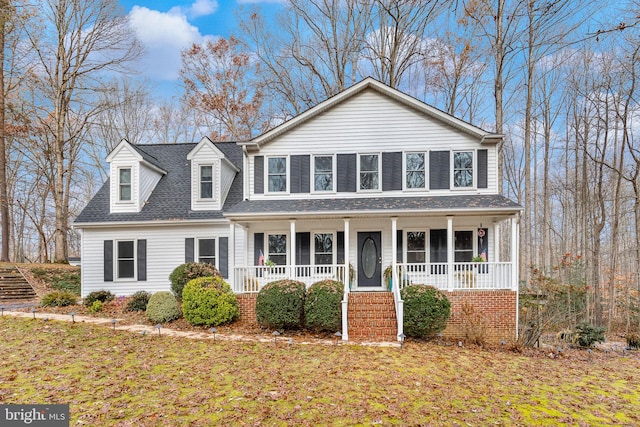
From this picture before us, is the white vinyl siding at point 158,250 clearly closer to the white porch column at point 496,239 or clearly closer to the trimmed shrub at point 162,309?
the trimmed shrub at point 162,309

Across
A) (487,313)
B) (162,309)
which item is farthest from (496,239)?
(162,309)

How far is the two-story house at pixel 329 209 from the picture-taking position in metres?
12.3

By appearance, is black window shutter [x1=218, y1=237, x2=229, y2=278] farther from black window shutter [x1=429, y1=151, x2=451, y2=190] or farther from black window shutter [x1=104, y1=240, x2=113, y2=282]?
black window shutter [x1=429, y1=151, x2=451, y2=190]

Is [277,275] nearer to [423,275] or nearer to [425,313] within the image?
[423,275]

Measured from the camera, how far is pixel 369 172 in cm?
1354

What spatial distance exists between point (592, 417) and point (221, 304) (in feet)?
29.9

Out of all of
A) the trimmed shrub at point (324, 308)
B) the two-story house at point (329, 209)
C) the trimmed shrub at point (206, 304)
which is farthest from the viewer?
the two-story house at point (329, 209)

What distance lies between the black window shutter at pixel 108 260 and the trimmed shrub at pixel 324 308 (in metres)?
8.83

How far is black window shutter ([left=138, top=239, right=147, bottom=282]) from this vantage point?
14297mm

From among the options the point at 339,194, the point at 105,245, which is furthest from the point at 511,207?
the point at 105,245

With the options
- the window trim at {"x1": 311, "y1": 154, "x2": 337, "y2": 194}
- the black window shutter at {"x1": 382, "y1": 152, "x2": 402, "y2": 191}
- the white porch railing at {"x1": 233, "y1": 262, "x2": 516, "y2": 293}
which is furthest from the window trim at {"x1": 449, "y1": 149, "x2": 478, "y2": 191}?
the window trim at {"x1": 311, "y1": 154, "x2": 337, "y2": 194}

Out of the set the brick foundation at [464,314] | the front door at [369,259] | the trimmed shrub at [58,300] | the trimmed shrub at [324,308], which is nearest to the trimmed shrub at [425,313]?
the brick foundation at [464,314]

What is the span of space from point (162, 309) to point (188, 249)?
3.23 m

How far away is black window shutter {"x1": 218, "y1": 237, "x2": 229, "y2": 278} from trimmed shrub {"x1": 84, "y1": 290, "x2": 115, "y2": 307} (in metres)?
4.33
